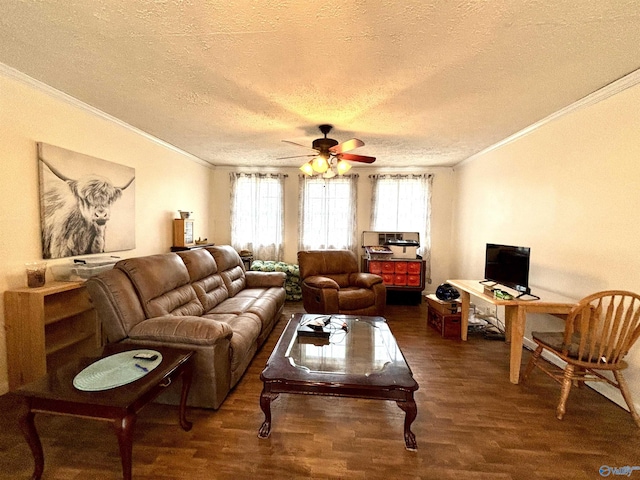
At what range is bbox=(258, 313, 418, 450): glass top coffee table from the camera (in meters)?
1.66

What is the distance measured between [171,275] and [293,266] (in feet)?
8.46

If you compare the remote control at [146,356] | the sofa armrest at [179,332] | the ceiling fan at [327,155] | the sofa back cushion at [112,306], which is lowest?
the remote control at [146,356]

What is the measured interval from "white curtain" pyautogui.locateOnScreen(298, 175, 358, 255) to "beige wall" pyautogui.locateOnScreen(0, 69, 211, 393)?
8.55 feet

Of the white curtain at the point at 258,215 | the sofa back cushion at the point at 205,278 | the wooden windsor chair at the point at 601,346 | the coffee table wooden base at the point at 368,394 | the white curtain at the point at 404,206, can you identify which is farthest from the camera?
the white curtain at the point at 258,215

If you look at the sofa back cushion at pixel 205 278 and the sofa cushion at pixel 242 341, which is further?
the sofa back cushion at pixel 205 278

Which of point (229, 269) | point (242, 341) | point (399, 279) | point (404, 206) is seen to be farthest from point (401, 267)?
point (242, 341)

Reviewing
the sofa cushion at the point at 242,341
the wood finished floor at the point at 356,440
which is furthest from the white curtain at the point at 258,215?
the wood finished floor at the point at 356,440

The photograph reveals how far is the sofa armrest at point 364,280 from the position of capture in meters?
3.96

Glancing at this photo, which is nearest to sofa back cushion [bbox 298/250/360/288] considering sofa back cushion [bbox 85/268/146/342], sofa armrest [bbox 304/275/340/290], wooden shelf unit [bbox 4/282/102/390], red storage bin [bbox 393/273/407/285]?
sofa armrest [bbox 304/275/340/290]

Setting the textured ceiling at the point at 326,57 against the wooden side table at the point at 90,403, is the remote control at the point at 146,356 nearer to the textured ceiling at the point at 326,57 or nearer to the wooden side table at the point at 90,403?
the wooden side table at the point at 90,403

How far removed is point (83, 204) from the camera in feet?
8.82

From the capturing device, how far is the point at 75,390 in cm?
135

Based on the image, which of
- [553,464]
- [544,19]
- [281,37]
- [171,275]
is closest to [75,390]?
[171,275]

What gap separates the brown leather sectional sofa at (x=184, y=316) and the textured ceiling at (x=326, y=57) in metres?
1.52
